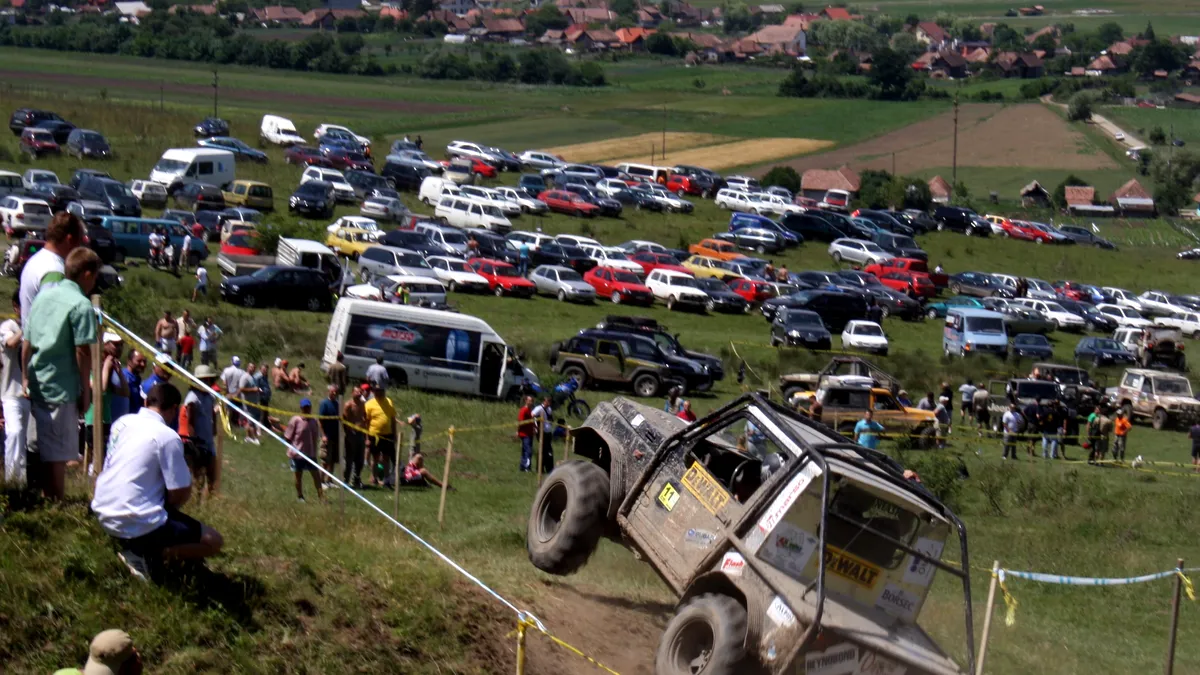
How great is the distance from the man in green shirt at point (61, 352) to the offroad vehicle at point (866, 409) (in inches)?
831

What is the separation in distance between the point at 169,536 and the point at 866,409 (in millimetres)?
22324

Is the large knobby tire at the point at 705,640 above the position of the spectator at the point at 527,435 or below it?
above

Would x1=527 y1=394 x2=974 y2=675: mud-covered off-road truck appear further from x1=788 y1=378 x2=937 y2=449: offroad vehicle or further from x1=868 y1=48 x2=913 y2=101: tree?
x1=868 y1=48 x2=913 y2=101: tree

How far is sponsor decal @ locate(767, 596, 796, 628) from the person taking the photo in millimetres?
8672

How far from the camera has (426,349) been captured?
28.4 m

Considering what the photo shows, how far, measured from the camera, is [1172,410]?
109ft

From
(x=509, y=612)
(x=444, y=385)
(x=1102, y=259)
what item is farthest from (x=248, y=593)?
(x=1102, y=259)

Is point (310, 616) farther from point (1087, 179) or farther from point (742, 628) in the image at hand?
point (1087, 179)

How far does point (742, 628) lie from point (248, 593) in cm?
323

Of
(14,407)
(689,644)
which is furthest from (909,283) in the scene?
(14,407)

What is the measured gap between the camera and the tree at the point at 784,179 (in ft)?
283

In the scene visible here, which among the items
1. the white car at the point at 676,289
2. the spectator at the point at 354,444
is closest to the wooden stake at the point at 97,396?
the spectator at the point at 354,444

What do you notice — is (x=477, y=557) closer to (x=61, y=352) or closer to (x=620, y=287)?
(x=61, y=352)

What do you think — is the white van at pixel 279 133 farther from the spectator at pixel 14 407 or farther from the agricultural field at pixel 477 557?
the spectator at pixel 14 407
